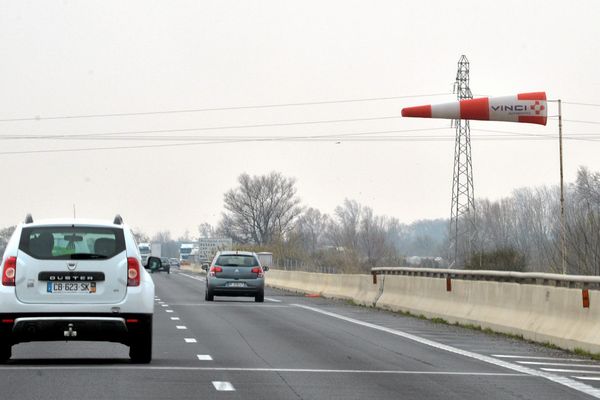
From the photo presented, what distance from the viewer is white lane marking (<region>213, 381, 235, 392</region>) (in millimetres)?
12359

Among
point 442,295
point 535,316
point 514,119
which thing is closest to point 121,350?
point 535,316

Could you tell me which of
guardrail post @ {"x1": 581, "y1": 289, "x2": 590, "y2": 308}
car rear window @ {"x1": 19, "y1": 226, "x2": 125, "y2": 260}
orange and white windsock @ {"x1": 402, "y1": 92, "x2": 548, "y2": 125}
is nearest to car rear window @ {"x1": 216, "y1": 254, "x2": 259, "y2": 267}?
orange and white windsock @ {"x1": 402, "y1": 92, "x2": 548, "y2": 125}

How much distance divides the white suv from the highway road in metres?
0.42

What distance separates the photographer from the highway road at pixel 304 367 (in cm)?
1242

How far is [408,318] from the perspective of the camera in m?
29.4

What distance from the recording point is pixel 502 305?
23.7 meters

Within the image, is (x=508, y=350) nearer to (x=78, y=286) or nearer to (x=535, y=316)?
(x=535, y=316)

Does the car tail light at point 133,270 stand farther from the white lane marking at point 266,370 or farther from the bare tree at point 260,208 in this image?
the bare tree at point 260,208

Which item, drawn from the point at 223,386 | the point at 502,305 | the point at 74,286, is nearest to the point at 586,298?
the point at 502,305

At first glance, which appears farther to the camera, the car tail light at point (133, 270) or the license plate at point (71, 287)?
the car tail light at point (133, 270)

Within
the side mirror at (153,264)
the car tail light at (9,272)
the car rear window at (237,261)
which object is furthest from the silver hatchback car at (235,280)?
the car tail light at (9,272)

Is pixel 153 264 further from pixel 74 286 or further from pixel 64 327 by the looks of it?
pixel 64 327

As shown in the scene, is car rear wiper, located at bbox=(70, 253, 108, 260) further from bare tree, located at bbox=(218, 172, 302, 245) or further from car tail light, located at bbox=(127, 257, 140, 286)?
bare tree, located at bbox=(218, 172, 302, 245)

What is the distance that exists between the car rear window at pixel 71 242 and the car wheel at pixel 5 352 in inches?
43.0
